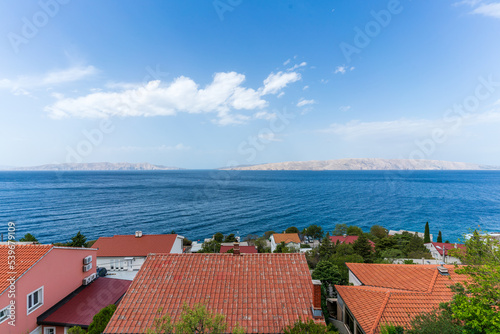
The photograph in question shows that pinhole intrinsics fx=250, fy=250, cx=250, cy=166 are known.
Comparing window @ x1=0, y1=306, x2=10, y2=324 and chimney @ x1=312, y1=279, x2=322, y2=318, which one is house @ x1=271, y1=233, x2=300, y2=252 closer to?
chimney @ x1=312, y1=279, x2=322, y2=318

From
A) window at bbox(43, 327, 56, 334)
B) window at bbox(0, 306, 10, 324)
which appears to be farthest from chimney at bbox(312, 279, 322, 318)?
window at bbox(43, 327, 56, 334)

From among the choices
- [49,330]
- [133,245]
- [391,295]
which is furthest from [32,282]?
[133,245]

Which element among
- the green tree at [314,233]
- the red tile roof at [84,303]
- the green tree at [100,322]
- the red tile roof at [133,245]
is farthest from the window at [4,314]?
the green tree at [314,233]

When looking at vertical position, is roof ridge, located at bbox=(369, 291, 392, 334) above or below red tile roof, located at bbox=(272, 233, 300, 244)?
above

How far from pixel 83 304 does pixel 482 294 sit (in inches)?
850

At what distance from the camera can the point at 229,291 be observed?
13273 millimetres

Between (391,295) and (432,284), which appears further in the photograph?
(432,284)

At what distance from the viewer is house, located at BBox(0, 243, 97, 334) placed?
1258 centimetres

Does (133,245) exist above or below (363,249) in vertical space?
above

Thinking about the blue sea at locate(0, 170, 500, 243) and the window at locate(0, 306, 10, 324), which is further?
the blue sea at locate(0, 170, 500, 243)

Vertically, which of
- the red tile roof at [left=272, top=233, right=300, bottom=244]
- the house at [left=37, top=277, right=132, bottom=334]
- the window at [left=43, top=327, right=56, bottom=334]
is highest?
the house at [left=37, top=277, right=132, bottom=334]

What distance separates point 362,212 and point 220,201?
5733 cm

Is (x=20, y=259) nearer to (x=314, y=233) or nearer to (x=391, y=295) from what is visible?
(x=391, y=295)

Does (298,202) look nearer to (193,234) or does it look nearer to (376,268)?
(193,234)
